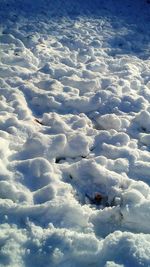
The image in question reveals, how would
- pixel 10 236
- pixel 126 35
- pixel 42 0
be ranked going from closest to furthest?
pixel 10 236
pixel 126 35
pixel 42 0

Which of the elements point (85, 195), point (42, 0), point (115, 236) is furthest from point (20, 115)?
point (42, 0)

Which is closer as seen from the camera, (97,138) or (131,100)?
(97,138)

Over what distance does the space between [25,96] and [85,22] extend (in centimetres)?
274

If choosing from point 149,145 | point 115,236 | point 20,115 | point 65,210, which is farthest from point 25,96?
point 115,236

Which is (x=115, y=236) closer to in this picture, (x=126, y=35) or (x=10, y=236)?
(x=10, y=236)

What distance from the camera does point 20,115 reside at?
429 cm

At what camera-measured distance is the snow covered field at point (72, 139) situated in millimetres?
2707

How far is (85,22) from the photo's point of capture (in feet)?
22.6

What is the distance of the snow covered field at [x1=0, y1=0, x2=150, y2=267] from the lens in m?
2.71

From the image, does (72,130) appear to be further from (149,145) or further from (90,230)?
(90,230)

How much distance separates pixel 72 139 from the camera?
3.94 metres

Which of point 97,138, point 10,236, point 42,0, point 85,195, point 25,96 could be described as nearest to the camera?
point 10,236

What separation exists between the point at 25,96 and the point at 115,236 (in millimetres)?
2390

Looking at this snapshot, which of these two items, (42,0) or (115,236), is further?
(42,0)
